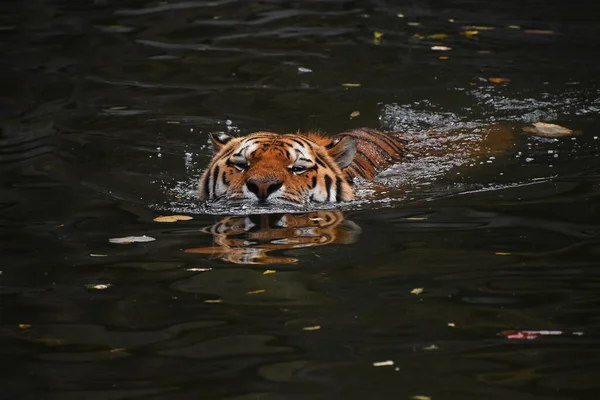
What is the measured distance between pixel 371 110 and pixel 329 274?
4.75m

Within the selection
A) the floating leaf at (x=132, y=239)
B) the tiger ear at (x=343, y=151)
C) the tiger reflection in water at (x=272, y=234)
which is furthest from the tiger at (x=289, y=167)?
the floating leaf at (x=132, y=239)

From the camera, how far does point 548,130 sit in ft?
27.8

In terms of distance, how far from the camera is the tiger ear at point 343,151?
682cm

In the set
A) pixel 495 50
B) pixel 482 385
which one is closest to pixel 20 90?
pixel 495 50

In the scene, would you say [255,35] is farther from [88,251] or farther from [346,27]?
[88,251]

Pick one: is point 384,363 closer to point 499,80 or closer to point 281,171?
point 281,171

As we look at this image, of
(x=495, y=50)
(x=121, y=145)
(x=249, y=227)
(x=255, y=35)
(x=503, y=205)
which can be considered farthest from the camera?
(x=255, y=35)

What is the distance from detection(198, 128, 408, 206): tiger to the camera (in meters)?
6.08

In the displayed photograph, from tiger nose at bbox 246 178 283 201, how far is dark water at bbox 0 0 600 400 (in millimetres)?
143

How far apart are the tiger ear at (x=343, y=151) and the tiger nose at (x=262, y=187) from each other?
2.91 ft

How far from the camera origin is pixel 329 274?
15.8ft

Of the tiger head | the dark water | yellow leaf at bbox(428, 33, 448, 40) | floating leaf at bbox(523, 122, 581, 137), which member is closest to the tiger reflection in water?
the dark water

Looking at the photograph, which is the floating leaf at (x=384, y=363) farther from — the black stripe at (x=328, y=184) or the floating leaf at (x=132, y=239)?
the black stripe at (x=328, y=184)

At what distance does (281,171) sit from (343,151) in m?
0.73
